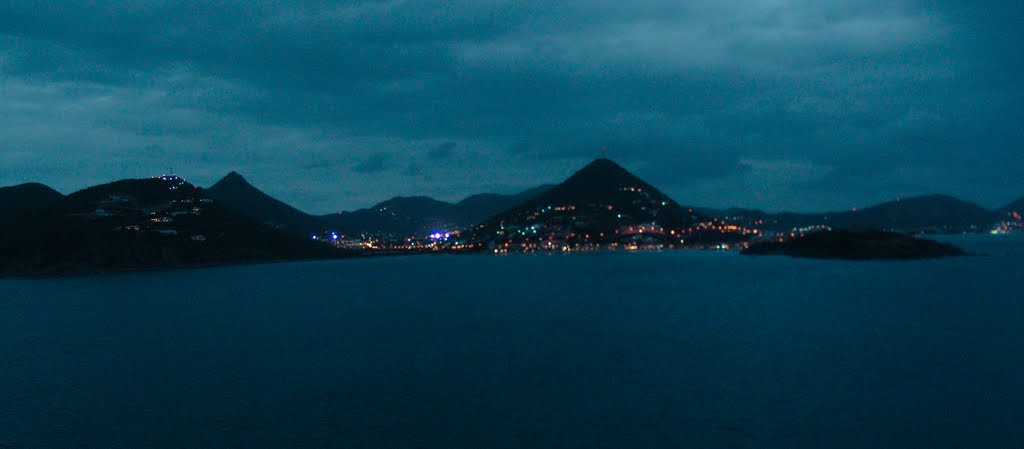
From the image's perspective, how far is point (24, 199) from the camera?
172m

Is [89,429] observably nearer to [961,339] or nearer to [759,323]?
[759,323]

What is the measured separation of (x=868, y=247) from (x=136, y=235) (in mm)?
154831

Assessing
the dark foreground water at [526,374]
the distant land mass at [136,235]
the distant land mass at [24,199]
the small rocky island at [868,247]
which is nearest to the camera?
the dark foreground water at [526,374]

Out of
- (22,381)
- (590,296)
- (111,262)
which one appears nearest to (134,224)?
(111,262)

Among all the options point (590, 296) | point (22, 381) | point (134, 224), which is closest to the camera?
point (22, 381)

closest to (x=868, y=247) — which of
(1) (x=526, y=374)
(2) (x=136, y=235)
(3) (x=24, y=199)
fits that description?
(1) (x=526, y=374)

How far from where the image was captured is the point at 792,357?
102ft

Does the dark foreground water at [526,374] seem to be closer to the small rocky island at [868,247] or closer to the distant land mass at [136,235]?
the small rocky island at [868,247]

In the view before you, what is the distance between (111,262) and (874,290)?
132998mm

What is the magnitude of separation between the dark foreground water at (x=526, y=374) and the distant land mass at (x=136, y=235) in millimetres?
74292

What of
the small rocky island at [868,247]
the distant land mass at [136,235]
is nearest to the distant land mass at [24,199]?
the distant land mass at [136,235]

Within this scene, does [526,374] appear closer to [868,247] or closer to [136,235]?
[868,247]

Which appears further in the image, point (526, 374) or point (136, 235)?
point (136, 235)

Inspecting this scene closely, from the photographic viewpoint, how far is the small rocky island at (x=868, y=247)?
12075 cm
